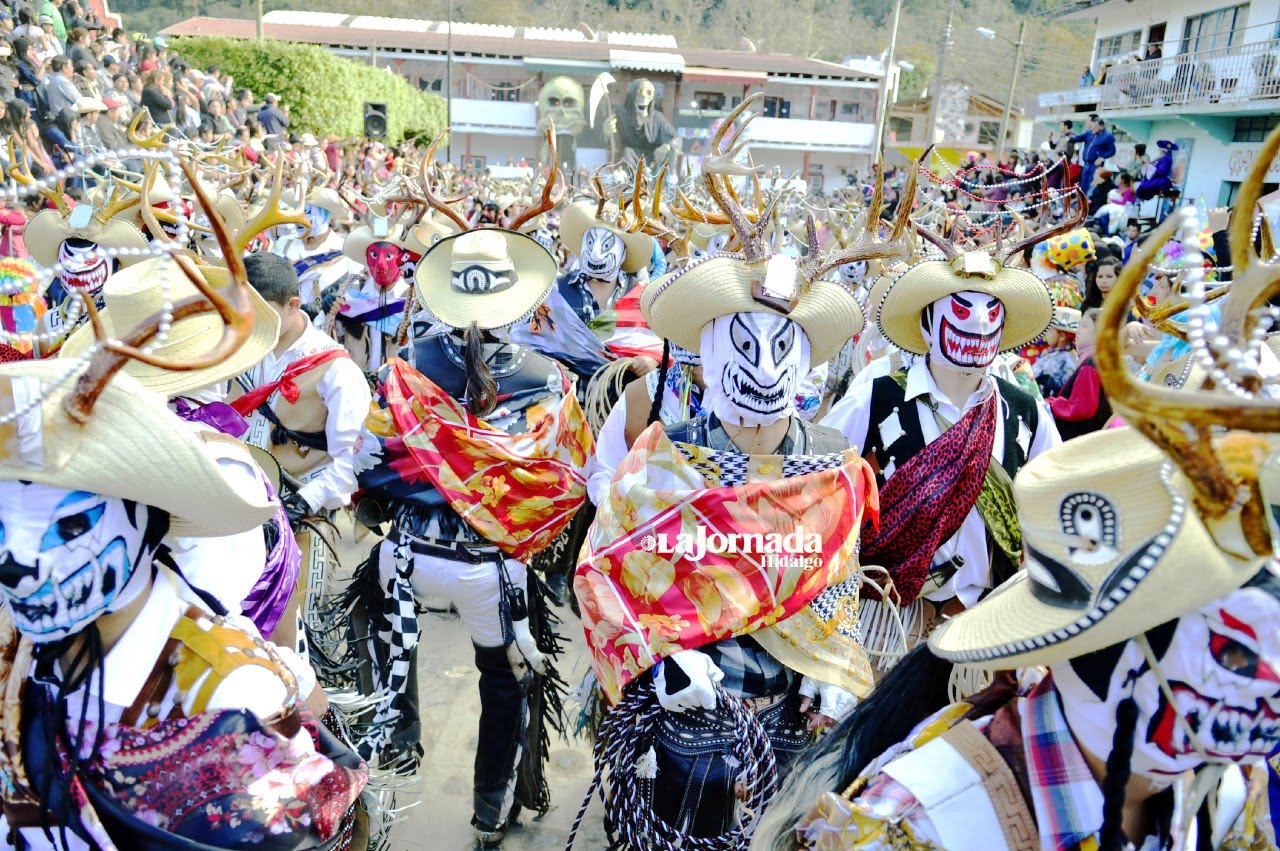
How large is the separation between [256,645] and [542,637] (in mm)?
2092

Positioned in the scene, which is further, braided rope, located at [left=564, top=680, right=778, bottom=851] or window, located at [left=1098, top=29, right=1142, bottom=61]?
window, located at [left=1098, top=29, right=1142, bottom=61]

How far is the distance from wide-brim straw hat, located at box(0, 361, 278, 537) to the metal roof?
45627mm

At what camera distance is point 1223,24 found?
24.0 meters

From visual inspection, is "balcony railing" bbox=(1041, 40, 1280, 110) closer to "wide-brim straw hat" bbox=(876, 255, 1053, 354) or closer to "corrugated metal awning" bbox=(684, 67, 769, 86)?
"wide-brim straw hat" bbox=(876, 255, 1053, 354)

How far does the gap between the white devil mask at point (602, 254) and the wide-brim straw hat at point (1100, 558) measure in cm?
545

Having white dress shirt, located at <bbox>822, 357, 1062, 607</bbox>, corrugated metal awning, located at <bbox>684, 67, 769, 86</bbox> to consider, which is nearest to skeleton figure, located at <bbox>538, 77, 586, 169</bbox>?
corrugated metal awning, located at <bbox>684, 67, 769, 86</bbox>

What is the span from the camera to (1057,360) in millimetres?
6355

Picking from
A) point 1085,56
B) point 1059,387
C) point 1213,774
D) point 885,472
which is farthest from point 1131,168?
point 1085,56

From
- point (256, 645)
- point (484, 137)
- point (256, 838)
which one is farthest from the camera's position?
point (484, 137)

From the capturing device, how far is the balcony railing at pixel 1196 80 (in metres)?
19.3

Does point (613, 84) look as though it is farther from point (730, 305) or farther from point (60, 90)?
point (730, 305)

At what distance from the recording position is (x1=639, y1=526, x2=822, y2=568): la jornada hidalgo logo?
8.98ft

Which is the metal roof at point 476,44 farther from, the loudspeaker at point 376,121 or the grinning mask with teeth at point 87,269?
the grinning mask with teeth at point 87,269

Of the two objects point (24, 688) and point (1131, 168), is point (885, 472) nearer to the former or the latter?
point (24, 688)
